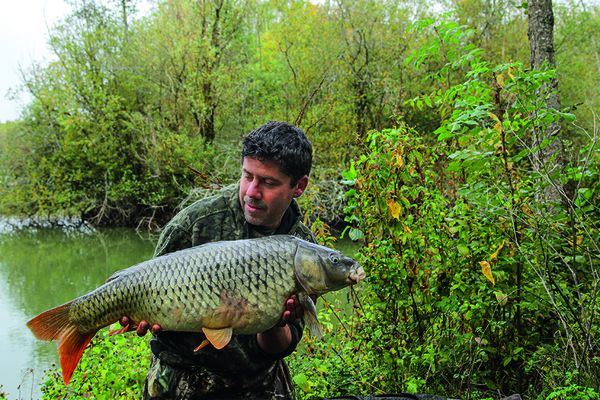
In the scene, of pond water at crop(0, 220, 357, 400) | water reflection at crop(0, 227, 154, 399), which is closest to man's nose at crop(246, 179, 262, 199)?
water reflection at crop(0, 227, 154, 399)

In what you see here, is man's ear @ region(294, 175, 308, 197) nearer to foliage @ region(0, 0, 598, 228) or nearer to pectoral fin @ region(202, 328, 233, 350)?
pectoral fin @ region(202, 328, 233, 350)

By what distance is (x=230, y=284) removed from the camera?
1688 mm

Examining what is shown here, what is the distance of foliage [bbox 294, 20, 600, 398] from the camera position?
2.51 metres

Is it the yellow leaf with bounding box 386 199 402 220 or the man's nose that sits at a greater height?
the man's nose

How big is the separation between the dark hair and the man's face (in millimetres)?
23

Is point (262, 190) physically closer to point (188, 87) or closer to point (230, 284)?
point (230, 284)

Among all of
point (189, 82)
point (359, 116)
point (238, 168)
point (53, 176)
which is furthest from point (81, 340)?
point (53, 176)

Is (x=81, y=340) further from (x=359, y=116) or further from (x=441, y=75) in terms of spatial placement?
(x=359, y=116)

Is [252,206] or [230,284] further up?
[252,206]

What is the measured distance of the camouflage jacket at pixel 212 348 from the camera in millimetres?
1925

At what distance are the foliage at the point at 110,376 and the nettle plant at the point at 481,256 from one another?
1.32m

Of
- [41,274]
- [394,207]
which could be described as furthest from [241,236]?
[41,274]

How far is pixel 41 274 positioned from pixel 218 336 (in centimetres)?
969

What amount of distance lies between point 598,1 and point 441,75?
18835mm
